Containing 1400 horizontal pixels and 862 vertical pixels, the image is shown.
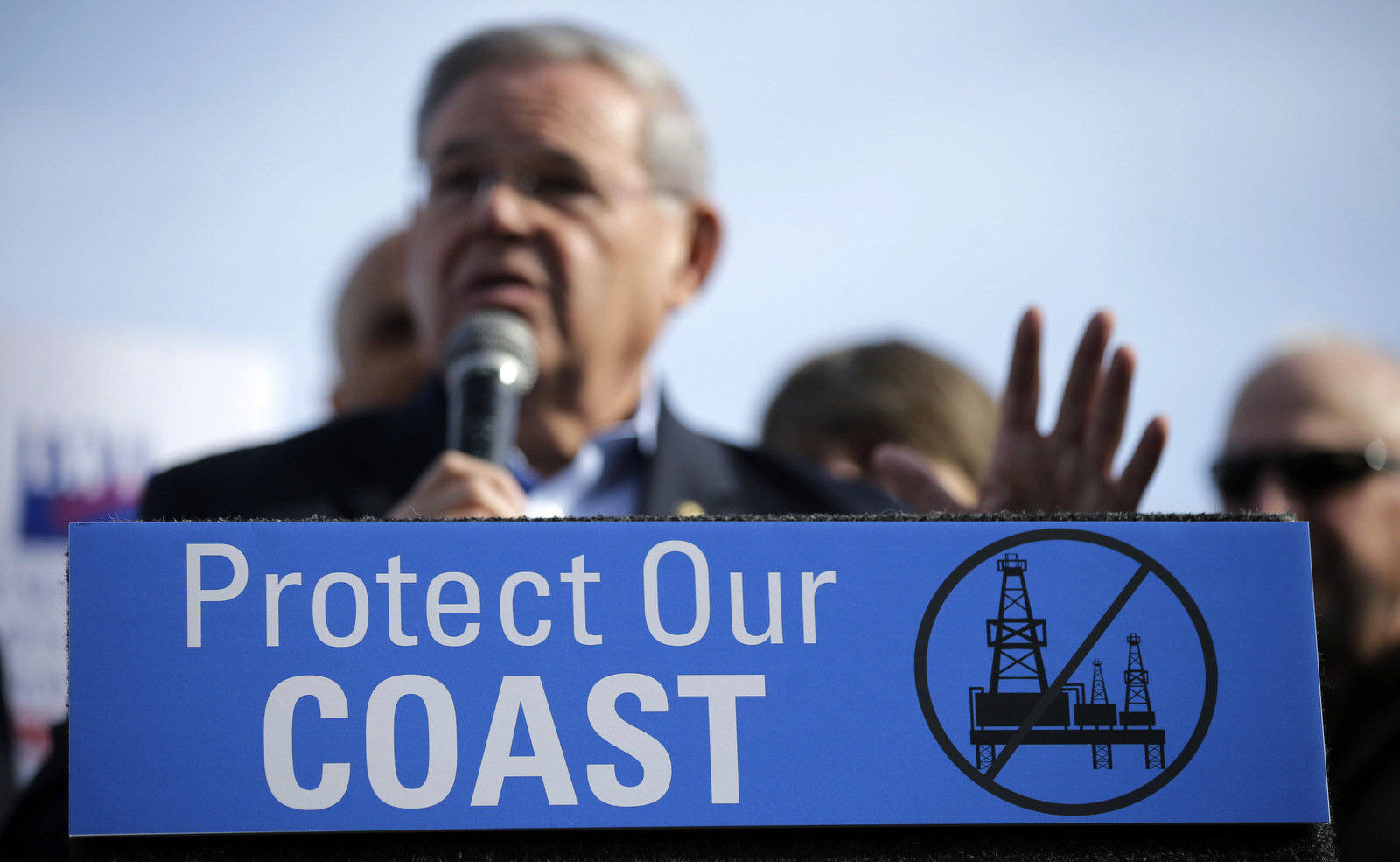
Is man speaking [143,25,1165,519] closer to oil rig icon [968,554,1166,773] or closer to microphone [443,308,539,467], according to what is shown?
microphone [443,308,539,467]

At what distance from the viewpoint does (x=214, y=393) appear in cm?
477

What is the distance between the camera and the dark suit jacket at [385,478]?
2025 millimetres

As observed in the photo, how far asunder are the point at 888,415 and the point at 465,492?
7.10 ft

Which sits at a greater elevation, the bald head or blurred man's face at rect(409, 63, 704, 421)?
blurred man's face at rect(409, 63, 704, 421)

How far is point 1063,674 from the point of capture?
780 millimetres

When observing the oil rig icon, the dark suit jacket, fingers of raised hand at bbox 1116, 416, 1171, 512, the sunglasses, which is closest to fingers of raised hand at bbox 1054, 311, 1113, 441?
fingers of raised hand at bbox 1116, 416, 1171, 512

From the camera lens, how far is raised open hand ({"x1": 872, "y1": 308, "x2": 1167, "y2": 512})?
1.62m

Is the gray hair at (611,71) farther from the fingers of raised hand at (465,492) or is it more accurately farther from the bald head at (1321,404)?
the bald head at (1321,404)

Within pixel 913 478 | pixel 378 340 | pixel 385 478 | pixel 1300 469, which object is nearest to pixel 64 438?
pixel 378 340

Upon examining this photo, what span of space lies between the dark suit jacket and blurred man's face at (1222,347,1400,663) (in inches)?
37.9

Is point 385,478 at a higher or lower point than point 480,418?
Answer: lower

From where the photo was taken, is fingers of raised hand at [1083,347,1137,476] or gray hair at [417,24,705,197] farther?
gray hair at [417,24,705,197]

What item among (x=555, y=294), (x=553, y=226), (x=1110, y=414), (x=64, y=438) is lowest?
(x=64, y=438)

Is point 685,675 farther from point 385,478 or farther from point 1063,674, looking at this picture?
point 385,478
